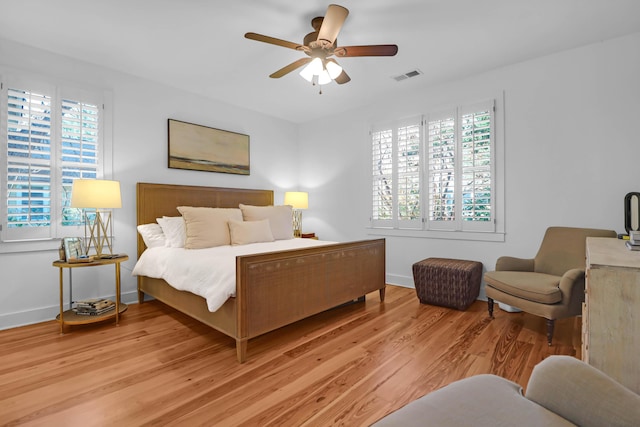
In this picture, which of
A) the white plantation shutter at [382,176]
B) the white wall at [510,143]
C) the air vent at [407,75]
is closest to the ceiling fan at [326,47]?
the air vent at [407,75]

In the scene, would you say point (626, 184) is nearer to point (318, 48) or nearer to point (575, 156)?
point (575, 156)

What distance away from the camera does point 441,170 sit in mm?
3857

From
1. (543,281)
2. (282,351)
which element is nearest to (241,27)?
(282,351)

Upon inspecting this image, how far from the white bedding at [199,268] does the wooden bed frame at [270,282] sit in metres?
0.10

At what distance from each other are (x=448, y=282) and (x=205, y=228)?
2.66 m

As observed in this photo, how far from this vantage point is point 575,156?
3047 millimetres

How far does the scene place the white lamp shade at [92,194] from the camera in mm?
2752

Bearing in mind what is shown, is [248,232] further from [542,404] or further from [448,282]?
[542,404]

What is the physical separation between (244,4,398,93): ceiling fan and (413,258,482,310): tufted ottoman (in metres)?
2.21

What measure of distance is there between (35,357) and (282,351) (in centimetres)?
179

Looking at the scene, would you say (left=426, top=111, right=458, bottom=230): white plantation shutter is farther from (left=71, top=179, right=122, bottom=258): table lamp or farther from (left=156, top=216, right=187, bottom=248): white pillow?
(left=71, top=179, right=122, bottom=258): table lamp

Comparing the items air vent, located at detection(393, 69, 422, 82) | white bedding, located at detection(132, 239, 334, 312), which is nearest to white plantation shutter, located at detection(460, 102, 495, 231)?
air vent, located at detection(393, 69, 422, 82)

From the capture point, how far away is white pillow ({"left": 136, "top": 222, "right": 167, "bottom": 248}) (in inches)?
135

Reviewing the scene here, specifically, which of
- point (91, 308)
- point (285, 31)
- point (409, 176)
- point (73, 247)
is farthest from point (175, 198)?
point (409, 176)
